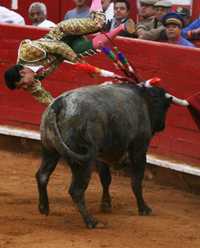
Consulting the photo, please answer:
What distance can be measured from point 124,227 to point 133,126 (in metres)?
0.80

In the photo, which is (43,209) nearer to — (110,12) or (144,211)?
(144,211)

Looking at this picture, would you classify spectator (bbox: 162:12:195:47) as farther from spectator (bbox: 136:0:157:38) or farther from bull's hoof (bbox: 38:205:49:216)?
bull's hoof (bbox: 38:205:49:216)

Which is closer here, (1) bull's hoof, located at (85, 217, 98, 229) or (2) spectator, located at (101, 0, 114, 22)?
(1) bull's hoof, located at (85, 217, 98, 229)

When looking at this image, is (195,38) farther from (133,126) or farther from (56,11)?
(56,11)

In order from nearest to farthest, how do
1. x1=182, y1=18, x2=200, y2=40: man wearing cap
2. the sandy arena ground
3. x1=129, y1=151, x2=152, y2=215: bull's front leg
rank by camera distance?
Result: 1. the sandy arena ground
2. x1=129, y1=151, x2=152, y2=215: bull's front leg
3. x1=182, y1=18, x2=200, y2=40: man wearing cap

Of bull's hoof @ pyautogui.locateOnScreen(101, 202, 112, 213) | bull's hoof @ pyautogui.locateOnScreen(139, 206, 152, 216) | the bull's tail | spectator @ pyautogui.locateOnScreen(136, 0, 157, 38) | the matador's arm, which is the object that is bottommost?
bull's hoof @ pyautogui.locateOnScreen(101, 202, 112, 213)

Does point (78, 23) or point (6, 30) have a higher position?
point (78, 23)

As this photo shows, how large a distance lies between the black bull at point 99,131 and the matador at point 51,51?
0.66m

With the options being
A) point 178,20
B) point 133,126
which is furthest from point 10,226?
point 178,20

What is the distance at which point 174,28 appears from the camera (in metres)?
8.81

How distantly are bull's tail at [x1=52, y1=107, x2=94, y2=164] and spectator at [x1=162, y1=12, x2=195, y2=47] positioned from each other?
2.32 m

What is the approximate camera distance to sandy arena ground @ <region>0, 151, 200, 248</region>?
6.48m

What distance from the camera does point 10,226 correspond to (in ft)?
22.4

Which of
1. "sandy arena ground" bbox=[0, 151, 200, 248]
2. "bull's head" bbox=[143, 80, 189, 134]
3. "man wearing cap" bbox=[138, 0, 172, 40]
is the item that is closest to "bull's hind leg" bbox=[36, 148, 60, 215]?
"sandy arena ground" bbox=[0, 151, 200, 248]
